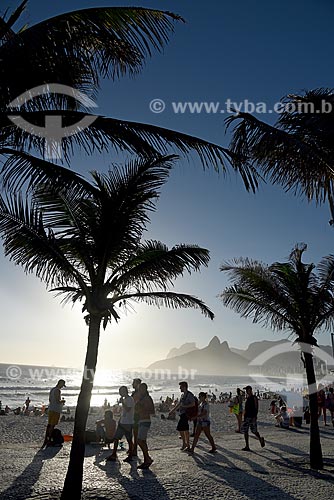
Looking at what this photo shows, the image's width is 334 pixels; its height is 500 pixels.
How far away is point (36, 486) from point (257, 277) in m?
6.16

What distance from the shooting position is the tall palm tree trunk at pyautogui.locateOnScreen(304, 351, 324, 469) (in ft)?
30.6

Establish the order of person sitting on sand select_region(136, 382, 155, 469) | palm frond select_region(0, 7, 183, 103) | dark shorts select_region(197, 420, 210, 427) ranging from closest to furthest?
palm frond select_region(0, 7, 183, 103) < person sitting on sand select_region(136, 382, 155, 469) < dark shorts select_region(197, 420, 210, 427)

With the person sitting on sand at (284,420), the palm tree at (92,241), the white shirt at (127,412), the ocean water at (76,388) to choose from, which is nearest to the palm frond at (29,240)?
the palm tree at (92,241)

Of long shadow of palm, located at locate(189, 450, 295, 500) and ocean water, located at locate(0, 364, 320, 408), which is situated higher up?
ocean water, located at locate(0, 364, 320, 408)

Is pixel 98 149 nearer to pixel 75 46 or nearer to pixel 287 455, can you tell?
pixel 75 46

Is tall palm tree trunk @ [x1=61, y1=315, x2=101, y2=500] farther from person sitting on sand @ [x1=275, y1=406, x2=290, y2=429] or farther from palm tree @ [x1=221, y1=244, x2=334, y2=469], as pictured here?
person sitting on sand @ [x1=275, y1=406, x2=290, y2=429]

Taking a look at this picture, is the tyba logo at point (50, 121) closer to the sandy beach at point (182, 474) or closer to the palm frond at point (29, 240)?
the palm frond at point (29, 240)

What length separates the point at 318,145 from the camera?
21.4 ft

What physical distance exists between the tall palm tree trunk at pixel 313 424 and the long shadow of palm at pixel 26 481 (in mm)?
5477

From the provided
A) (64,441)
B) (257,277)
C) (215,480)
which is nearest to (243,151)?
(257,277)

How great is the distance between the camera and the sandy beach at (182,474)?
6.94 m

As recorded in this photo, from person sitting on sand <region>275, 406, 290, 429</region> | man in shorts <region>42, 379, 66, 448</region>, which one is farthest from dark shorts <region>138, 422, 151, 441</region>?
person sitting on sand <region>275, 406, 290, 429</region>

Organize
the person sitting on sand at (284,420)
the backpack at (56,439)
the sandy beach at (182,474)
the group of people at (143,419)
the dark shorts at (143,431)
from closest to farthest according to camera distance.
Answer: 1. the sandy beach at (182,474)
2. the dark shorts at (143,431)
3. the group of people at (143,419)
4. the backpack at (56,439)
5. the person sitting on sand at (284,420)

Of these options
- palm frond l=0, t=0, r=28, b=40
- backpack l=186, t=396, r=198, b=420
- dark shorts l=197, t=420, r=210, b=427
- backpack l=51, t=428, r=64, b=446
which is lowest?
backpack l=51, t=428, r=64, b=446
